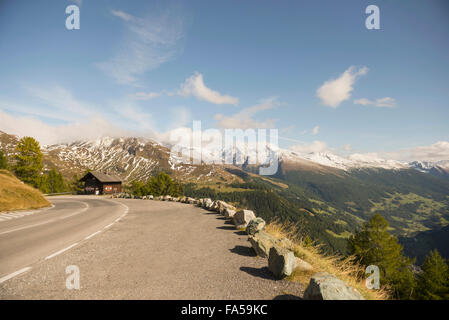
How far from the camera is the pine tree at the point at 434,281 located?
29922 mm

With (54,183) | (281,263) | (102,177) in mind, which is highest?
(281,263)

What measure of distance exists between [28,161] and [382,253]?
2868 inches

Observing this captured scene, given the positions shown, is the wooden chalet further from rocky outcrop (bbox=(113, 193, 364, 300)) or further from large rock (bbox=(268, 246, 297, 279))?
large rock (bbox=(268, 246, 297, 279))

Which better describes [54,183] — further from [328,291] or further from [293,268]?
[328,291]

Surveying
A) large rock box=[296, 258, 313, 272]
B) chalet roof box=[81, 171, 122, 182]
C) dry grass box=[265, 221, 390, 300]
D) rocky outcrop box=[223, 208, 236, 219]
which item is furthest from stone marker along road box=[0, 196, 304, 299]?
chalet roof box=[81, 171, 122, 182]

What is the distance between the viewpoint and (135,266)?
256 inches

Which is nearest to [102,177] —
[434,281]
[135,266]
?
[135,266]

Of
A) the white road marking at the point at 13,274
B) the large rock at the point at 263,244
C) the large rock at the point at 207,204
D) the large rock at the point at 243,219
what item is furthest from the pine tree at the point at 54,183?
the large rock at the point at 263,244

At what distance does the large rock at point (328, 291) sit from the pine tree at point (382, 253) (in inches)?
1186

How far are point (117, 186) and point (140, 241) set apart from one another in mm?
75465

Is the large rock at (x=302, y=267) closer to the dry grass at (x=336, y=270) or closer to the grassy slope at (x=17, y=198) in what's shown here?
the dry grass at (x=336, y=270)

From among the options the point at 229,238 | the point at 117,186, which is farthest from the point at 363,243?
the point at 117,186

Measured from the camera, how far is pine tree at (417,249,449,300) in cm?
2992

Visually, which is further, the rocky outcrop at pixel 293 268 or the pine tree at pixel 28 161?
the pine tree at pixel 28 161
